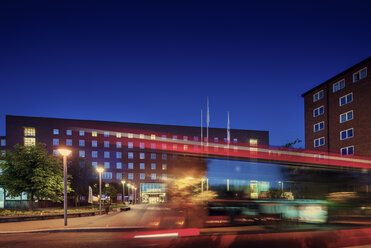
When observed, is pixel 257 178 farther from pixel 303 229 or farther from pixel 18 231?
pixel 18 231

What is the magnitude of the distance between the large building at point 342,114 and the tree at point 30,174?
142ft

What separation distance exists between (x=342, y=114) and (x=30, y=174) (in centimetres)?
4781

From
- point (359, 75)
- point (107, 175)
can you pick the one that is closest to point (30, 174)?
point (359, 75)

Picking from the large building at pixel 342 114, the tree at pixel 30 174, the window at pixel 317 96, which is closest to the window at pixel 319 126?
the large building at pixel 342 114

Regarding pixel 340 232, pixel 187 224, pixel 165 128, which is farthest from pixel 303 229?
pixel 165 128

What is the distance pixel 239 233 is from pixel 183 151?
12.7 ft

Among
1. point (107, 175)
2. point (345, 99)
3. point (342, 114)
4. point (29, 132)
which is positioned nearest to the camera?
point (345, 99)

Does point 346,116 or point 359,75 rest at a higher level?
point 359,75

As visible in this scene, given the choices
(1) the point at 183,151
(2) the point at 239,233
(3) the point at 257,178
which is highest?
(1) the point at 183,151

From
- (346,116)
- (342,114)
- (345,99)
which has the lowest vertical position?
(346,116)

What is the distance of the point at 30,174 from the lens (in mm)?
26188

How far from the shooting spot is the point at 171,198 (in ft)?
41.5

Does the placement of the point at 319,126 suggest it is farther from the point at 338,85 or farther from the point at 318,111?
the point at 338,85

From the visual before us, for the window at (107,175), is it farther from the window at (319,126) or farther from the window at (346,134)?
the window at (346,134)
